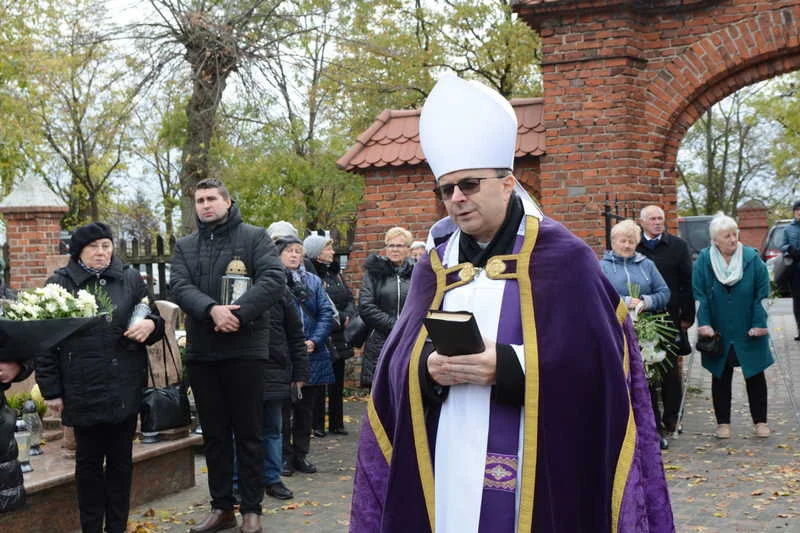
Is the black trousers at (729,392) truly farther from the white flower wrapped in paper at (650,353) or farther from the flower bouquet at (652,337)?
the white flower wrapped in paper at (650,353)

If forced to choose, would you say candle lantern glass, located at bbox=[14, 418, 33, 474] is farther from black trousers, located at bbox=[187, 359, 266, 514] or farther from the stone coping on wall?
black trousers, located at bbox=[187, 359, 266, 514]

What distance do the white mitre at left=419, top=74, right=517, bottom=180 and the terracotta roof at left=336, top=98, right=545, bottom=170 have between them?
7.52 metres

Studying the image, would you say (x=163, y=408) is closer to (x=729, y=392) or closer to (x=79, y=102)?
(x=729, y=392)

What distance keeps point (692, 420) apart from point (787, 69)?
4006 millimetres

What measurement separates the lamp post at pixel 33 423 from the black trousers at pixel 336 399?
312cm

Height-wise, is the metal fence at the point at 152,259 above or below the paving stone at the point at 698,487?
above

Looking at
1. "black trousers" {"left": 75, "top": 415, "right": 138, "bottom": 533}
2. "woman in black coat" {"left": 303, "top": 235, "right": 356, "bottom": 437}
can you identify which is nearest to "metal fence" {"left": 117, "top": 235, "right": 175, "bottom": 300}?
"woman in black coat" {"left": 303, "top": 235, "right": 356, "bottom": 437}

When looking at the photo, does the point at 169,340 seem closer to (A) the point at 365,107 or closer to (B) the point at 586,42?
(B) the point at 586,42

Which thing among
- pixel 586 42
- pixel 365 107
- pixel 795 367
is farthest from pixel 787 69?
pixel 365 107

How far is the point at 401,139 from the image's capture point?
37.7 ft

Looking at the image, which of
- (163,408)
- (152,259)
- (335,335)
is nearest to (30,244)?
(152,259)

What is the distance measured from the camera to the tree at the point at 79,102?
42.1 feet

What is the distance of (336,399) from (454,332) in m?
6.52

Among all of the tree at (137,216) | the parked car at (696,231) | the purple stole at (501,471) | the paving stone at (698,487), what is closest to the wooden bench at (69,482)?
the paving stone at (698,487)
